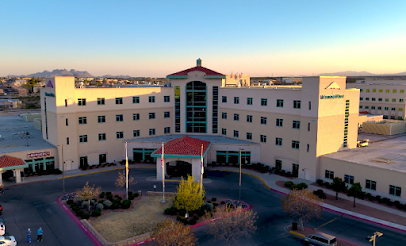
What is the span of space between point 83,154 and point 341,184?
40.3 meters

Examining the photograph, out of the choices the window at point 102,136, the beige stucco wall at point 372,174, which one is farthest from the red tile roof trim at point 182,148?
the beige stucco wall at point 372,174

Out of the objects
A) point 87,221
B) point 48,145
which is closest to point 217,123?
point 48,145

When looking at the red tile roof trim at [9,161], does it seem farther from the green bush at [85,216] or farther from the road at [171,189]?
the green bush at [85,216]

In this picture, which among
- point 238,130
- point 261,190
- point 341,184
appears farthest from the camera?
point 238,130

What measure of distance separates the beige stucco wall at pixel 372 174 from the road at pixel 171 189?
26.6 feet

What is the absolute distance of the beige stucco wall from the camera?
36.9 m

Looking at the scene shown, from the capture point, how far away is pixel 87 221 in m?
32.1

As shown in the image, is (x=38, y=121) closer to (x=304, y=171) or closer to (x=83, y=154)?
(x=83, y=154)

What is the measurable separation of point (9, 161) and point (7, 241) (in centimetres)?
2147

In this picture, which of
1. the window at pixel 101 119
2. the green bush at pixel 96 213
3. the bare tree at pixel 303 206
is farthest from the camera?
the window at pixel 101 119

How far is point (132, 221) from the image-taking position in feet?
107

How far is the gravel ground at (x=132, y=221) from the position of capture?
1173 inches

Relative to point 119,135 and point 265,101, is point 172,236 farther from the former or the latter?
point 119,135

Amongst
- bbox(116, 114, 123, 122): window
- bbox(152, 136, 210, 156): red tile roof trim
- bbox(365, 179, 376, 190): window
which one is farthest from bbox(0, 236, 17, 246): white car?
bbox(365, 179, 376, 190): window
